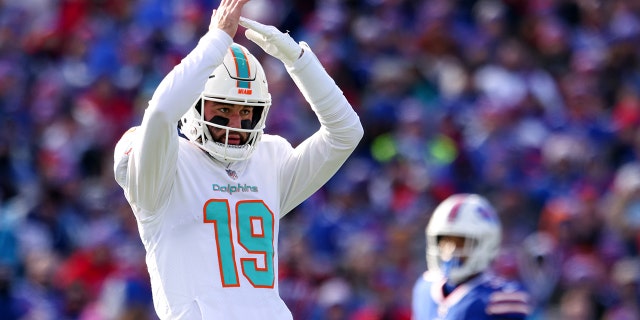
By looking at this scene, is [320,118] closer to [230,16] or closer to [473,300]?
[230,16]

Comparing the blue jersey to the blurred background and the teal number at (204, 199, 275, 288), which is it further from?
the blurred background

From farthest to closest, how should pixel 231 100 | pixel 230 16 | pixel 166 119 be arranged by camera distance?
pixel 231 100
pixel 230 16
pixel 166 119

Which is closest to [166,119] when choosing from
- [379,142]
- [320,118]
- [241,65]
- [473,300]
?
[241,65]

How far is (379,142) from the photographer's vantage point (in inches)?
424

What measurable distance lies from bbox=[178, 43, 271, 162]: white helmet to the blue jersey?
1616 millimetres

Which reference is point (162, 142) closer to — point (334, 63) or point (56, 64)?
point (334, 63)

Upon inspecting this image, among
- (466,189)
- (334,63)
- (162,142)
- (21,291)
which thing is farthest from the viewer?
(334,63)

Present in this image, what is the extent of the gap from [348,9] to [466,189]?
250 centimetres

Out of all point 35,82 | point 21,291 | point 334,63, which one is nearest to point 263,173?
point 21,291

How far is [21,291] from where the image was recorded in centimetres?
922

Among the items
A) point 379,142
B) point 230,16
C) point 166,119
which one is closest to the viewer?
point 166,119

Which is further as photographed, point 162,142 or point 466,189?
point 466,189

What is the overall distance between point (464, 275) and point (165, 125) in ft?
7.75

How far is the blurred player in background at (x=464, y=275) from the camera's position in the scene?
5973mm
